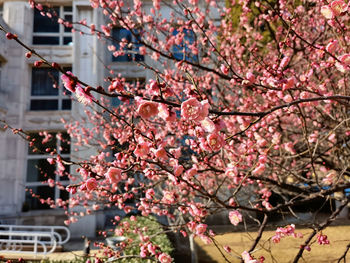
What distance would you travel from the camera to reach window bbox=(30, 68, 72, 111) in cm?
1116

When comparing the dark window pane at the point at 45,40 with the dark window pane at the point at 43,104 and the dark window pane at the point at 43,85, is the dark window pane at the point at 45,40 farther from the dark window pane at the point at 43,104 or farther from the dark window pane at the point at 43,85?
the dark window pane at the point at 43,104

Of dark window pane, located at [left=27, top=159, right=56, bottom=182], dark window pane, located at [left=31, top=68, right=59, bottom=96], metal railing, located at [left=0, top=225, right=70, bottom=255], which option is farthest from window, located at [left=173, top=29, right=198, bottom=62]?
dark window pane, located at [left=27, top=159, right=56, bottom=182]

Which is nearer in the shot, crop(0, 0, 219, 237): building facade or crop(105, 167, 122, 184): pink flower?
crop(105, 167, 122, 184): pink flower

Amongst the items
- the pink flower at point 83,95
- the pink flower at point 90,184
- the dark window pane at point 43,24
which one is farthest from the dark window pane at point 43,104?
the pink flower at point 83,95

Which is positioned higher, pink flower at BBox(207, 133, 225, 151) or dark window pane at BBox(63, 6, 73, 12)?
dark window pane at BBox(63, 6, 73, 12)

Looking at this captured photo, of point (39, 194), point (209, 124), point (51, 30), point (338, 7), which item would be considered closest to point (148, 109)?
point (209, 124)

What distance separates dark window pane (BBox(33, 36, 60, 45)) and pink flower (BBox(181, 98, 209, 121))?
12067mm

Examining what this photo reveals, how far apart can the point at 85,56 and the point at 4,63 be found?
3111 mm

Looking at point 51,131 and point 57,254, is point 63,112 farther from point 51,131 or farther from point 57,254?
point 57,254

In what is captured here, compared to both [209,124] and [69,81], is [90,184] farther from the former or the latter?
[209,124]

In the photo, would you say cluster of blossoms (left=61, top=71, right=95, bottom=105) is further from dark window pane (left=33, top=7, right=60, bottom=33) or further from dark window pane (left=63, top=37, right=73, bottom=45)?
dark window pane (left=33, top=7, right=60, bottom=33)

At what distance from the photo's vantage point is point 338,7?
80.1 inches

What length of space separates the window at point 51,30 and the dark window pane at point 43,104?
259 cm

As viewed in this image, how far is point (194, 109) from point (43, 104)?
11402 millimetres
